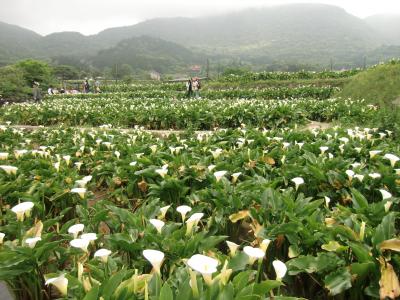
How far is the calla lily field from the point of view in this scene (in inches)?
76.2

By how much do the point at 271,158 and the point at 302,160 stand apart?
403mm

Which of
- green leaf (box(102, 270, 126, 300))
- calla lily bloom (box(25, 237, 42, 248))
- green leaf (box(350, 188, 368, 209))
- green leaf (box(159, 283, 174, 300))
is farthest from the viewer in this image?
green leaf (box(350, 188, 368, 209))

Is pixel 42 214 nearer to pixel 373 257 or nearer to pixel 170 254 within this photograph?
pixel 170 254

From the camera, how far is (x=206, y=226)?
303cm

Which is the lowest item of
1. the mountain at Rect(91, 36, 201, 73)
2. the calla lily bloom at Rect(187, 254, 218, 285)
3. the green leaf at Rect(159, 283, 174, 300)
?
the mountain at Rect(91, 36, 201, 73)

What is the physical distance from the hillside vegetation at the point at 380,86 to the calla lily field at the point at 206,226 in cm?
798

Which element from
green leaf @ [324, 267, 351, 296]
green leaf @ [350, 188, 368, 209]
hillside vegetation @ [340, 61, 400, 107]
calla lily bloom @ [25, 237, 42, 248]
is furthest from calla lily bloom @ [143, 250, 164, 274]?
hillside vegetation @ [340, 61, 400, 107]

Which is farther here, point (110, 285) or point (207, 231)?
point (207, 231)

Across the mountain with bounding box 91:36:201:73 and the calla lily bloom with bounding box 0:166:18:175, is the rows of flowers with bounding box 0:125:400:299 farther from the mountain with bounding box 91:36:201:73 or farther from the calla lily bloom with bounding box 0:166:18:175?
the mountain with bounding box 91:36:201:73

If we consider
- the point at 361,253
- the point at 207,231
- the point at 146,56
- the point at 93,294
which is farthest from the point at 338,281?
the point at 146,56

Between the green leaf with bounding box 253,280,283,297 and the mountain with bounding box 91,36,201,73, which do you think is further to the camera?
the mountain with bounding box 91,36,201,73

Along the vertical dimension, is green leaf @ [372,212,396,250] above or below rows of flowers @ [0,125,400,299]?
above

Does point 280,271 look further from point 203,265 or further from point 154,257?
point 154,257

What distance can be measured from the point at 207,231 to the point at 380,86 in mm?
12623
